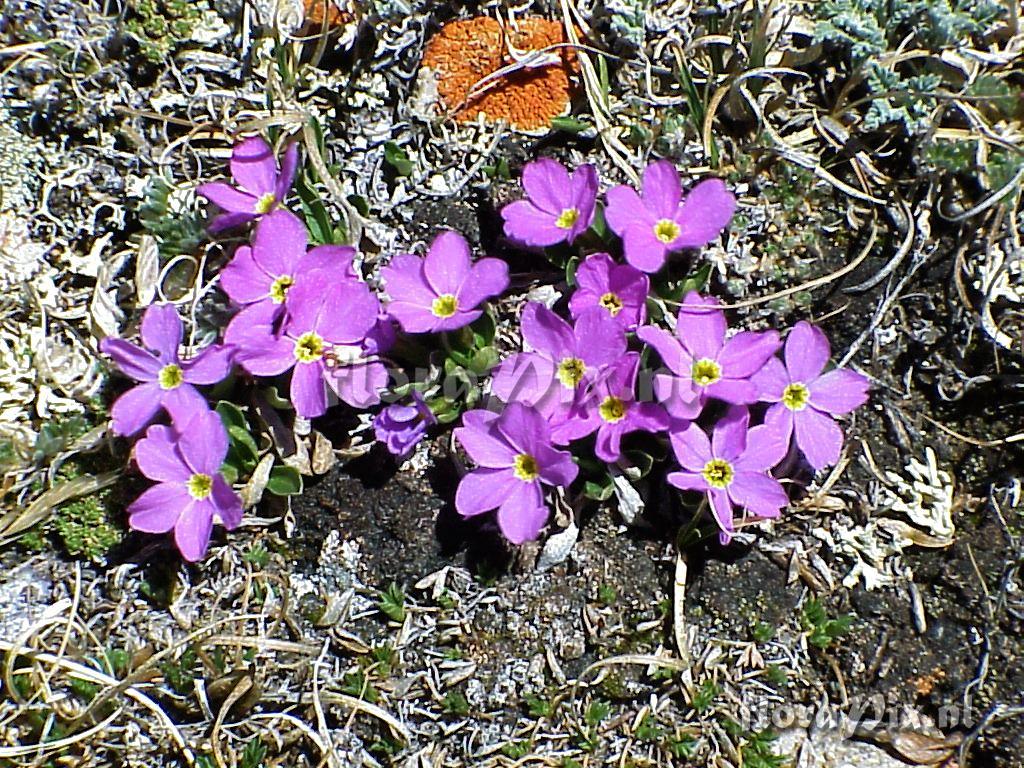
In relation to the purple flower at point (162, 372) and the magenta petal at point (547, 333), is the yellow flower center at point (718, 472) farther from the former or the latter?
the purple flower at point (162, 372)

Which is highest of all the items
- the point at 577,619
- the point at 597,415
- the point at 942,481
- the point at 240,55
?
the point at 240,55

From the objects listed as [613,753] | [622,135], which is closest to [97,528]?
[613,753]

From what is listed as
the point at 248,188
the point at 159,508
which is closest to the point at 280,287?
the point at 248,188

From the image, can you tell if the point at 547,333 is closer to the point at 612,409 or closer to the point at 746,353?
the point at 612,409

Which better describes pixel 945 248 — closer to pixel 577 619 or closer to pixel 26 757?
pixel 577 619

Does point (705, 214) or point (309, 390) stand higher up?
point (705, 214)

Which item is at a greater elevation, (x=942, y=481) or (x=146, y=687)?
(x=942, y=481)

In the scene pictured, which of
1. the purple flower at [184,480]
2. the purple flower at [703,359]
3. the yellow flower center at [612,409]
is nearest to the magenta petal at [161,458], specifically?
the purple flower at [184,480]
